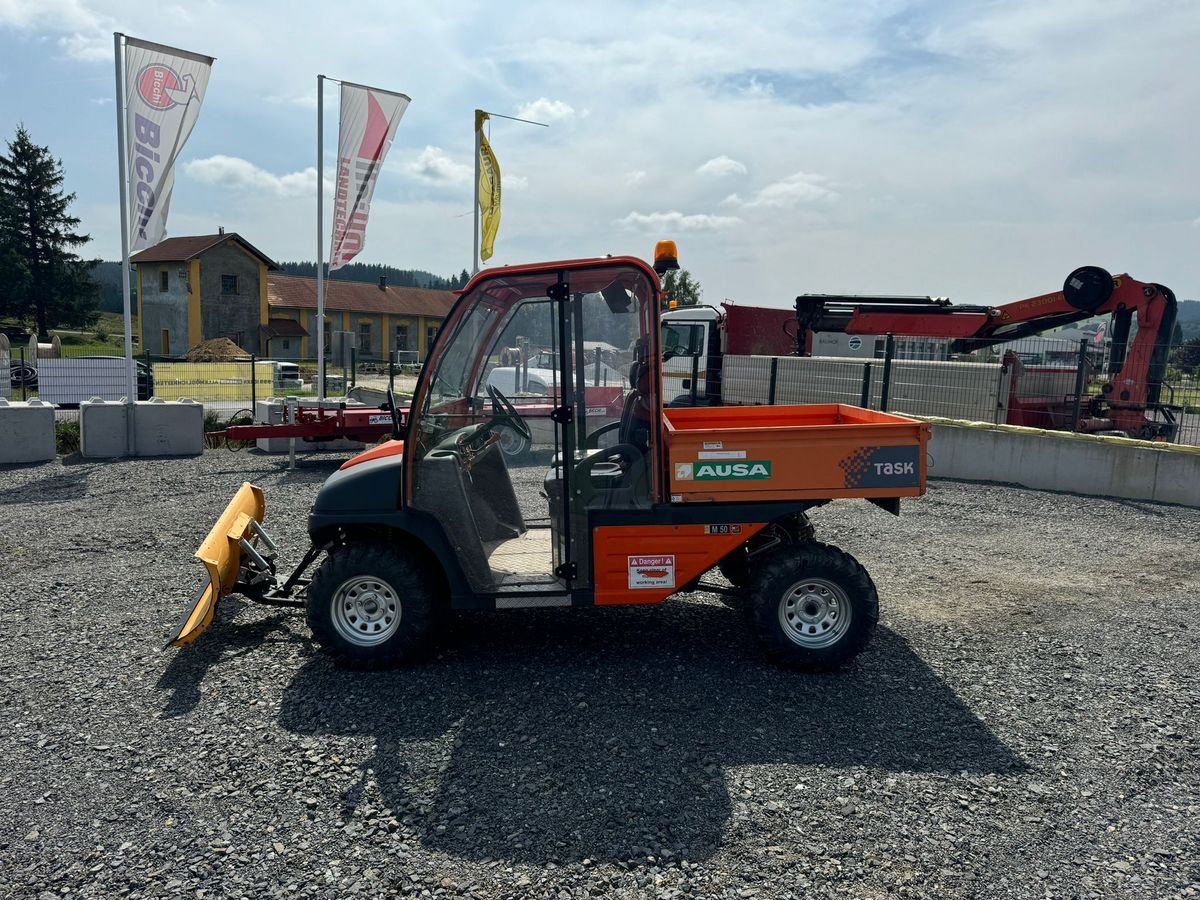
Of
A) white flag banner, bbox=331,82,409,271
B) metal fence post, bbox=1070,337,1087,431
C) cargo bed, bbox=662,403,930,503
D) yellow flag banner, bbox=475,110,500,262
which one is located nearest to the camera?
cargo bed, bbox=662,403,930,503

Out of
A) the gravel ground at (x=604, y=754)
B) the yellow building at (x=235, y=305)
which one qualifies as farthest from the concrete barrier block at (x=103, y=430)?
the yellow building at (x=235, y=305)

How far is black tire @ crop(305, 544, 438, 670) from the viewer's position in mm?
4730

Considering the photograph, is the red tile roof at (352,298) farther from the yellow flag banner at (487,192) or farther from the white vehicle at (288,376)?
the yellow flag banner at (487,192)

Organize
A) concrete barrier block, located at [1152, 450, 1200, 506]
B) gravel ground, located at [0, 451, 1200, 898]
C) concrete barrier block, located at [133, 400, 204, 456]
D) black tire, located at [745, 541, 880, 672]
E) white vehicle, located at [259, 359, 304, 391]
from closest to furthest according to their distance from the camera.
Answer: gravel ground, located at [0, 451, 1200, 898], black tire, located at [745, 541, 880, 672], concrete barrier block, located at [1152, 450, 1200, 506], concrete barrier block, located at [133, 400, 204, 456], white vehicle, located at [259, 359, 304, 391]

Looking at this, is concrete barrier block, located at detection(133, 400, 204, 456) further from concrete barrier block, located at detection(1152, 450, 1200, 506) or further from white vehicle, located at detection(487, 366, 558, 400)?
concrete barrier block, located at detection(1152, 450, 1200, 506)

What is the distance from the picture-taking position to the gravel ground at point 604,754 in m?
3.14

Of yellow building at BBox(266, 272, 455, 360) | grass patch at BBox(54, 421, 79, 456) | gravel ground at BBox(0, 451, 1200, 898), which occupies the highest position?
yellow building at BBox(266, 272, 455, 360)

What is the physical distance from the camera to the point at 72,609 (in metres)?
5.86

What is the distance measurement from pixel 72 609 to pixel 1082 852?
6.08 m

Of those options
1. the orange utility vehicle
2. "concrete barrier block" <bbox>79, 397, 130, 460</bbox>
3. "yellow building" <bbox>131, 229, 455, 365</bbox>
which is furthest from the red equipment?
"yellow building" <bbox>131, 229, 455, 365</bbox>

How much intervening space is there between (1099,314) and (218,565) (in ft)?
44.4

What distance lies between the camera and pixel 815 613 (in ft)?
15.9

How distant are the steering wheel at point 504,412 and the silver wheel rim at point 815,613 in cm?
178

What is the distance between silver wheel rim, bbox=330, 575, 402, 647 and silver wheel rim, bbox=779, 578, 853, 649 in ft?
7.22
